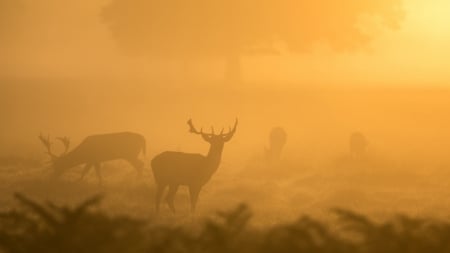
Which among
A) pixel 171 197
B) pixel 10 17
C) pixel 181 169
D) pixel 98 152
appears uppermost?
pixel 10 17

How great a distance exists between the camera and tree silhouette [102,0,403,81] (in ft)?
157

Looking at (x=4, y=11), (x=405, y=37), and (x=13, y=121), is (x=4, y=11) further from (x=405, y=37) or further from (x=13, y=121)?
(x=405, y=37)

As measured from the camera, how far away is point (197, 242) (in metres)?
2.64

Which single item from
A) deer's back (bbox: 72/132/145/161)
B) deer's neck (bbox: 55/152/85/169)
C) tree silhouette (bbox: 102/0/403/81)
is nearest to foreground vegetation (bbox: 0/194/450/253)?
deer's neck (bbox: 55/152/85/169)

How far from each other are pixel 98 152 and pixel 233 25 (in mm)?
31682

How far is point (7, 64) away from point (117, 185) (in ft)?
184

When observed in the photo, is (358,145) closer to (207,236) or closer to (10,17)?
(207,236)

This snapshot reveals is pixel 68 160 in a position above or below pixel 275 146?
below

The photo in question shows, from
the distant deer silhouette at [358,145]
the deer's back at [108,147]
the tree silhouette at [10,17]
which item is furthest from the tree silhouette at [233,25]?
the deer's back at [108,147]

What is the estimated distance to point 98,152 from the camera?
1742cm

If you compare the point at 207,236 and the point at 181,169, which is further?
the point at 181,169

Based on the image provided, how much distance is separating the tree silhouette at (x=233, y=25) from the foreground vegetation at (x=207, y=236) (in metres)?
45.7

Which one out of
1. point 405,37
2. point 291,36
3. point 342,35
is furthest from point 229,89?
point 405,37

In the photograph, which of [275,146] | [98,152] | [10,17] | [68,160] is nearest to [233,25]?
[275,146]
